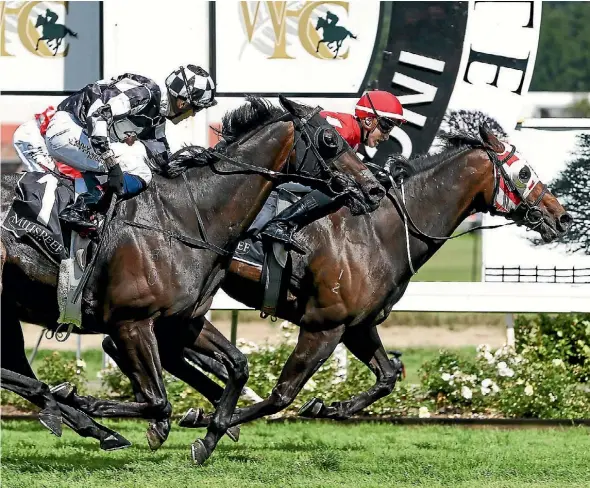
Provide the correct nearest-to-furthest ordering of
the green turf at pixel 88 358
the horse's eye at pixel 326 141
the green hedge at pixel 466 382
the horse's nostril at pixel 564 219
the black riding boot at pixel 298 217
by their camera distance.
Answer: the horse's eye at pixel 326 141
the black riding boot at pixel 298 217
the horse's nostril at pixel 564 219
the green hedge at pixel 466 382
the green turf at pixel 88 358

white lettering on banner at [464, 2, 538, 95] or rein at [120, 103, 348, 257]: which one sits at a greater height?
white lettering on banner at [464, 2, 538, 95]

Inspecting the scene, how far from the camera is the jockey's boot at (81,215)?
21.3ft

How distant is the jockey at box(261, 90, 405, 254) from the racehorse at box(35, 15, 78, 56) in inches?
132

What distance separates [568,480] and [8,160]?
28.9 metres

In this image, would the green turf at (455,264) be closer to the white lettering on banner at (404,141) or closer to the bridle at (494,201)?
the white lettering on banner at (404,141)

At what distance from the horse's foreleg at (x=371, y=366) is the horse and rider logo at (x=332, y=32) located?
3.02 metres

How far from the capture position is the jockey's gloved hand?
631 centimetres

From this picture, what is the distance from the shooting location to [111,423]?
941cm

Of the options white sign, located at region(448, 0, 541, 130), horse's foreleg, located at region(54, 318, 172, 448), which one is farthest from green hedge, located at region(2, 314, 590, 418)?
horse's foreleg, located at region(54, 318, 172, 448)

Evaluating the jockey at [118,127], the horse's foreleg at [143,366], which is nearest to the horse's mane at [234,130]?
the jockey at [118,127]

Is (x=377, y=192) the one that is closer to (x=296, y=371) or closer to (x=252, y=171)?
(x=252, y=171)

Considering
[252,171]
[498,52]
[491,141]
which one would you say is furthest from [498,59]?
[252,171]

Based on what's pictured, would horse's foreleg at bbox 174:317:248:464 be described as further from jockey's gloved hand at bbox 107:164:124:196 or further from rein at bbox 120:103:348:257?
jockey's gloved hand at bbox 107:164:124:196

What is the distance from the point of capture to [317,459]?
7.46 metres
